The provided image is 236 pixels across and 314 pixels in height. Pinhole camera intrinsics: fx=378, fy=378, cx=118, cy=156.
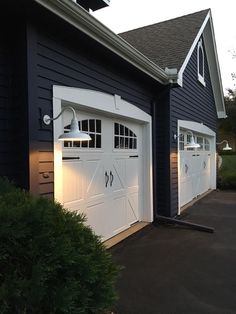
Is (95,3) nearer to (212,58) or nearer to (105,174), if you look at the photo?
(105,174)

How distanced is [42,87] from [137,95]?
3300 millimetres

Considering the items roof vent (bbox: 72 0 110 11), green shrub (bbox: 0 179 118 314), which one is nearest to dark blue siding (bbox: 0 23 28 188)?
→ green shrub (bbox: 0 179 118 314)

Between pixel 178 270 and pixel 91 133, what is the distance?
2.47m

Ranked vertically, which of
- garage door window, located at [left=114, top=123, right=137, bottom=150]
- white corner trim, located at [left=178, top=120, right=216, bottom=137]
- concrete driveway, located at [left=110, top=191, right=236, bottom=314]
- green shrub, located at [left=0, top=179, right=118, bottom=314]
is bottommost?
concrete driveway, located at [left=110, top=191, right=236, bottom=314]

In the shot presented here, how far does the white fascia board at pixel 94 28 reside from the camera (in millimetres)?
4279

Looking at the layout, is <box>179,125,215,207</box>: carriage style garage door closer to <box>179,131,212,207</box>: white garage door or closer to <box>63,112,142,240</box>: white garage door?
<box>179,131,212,207</box>: white garage door

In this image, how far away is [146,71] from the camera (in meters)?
7.23

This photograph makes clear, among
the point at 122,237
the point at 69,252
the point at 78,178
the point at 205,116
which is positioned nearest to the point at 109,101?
the point at 78,178

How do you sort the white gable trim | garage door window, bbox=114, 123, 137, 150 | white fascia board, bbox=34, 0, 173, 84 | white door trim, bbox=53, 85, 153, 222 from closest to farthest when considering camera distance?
white fascia board, bbox=34, 0, 173, 84 → white door trim, bbox=53, 85, 153, 222 → garage door window, bbox=114, 123, 137, 150 → the white gable trim

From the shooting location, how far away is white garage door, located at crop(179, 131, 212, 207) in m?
10.8

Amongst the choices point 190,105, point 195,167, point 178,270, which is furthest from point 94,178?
point 195,167

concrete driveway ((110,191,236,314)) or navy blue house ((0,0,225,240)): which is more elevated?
navy blue house ((0,0,225,240))

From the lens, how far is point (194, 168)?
40.8 feet

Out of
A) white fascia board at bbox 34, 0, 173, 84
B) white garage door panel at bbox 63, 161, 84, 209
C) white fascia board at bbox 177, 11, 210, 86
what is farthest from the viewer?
white fascia board at bbox 177, 11, 210, 86
